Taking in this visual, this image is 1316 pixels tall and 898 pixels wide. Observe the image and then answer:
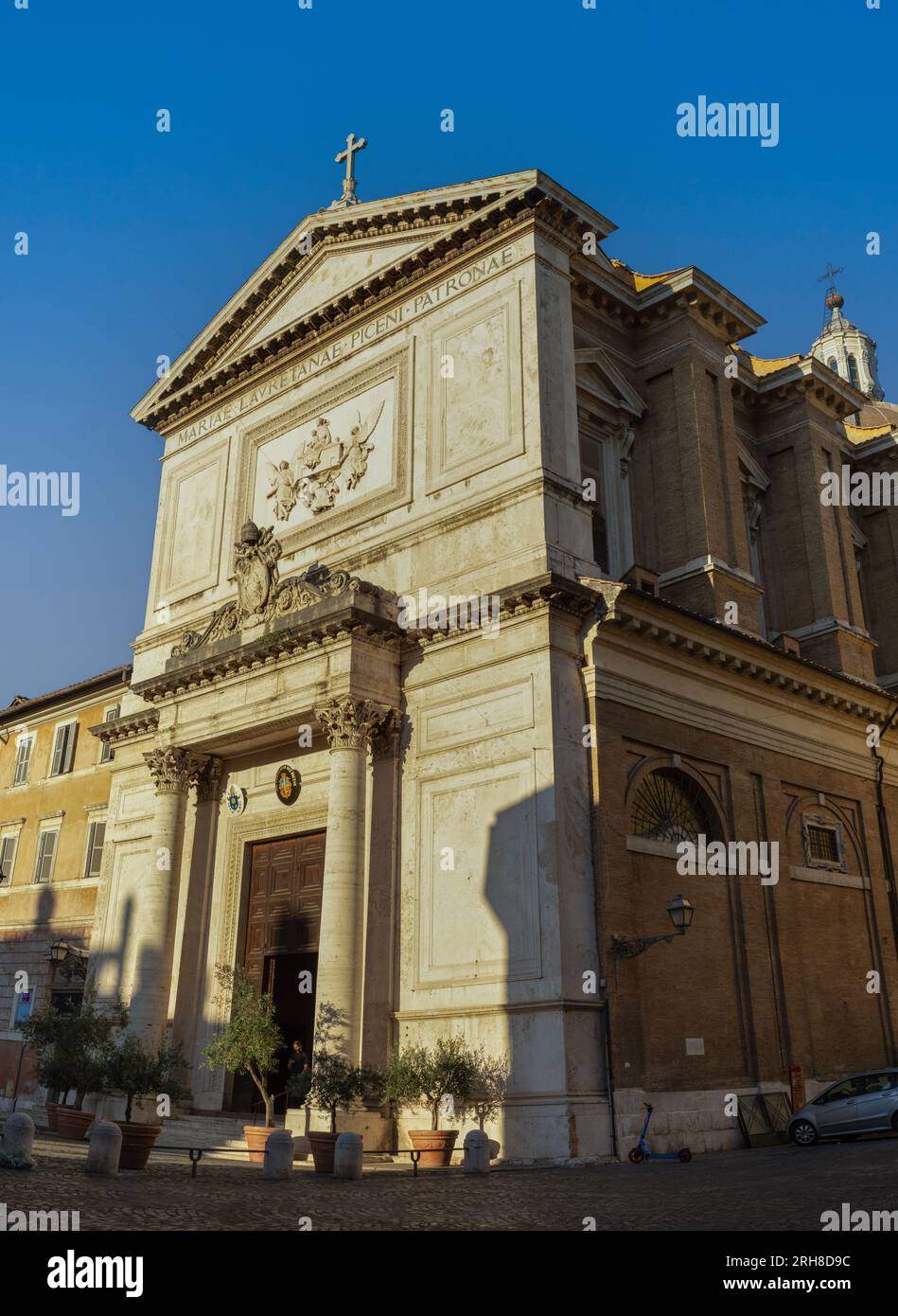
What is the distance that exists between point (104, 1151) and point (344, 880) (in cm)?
625

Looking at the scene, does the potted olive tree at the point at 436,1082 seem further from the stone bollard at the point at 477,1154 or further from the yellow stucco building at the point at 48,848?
the yellow stucco building at the point at 48,848

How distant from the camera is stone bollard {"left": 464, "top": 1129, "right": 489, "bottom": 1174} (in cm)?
1476

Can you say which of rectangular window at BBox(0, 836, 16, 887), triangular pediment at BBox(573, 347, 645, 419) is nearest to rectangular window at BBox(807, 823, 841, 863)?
triangular pediment at BBox(573, 347, 645, 419)

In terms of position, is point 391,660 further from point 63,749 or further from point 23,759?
point 23,759

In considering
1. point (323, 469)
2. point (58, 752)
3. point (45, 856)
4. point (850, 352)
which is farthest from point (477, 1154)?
point (850, 352)

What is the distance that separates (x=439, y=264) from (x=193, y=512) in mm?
8760

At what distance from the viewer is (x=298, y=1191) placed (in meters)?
12.2

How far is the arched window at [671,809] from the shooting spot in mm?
18980

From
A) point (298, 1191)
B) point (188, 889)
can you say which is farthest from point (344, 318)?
point (298, 1191)

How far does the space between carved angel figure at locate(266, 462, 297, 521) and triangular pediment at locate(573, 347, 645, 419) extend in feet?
21.7

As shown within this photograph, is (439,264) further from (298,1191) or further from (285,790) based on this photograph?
(298,1191)

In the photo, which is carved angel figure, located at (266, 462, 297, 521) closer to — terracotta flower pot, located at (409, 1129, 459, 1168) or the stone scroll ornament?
the stone scroll ornament
